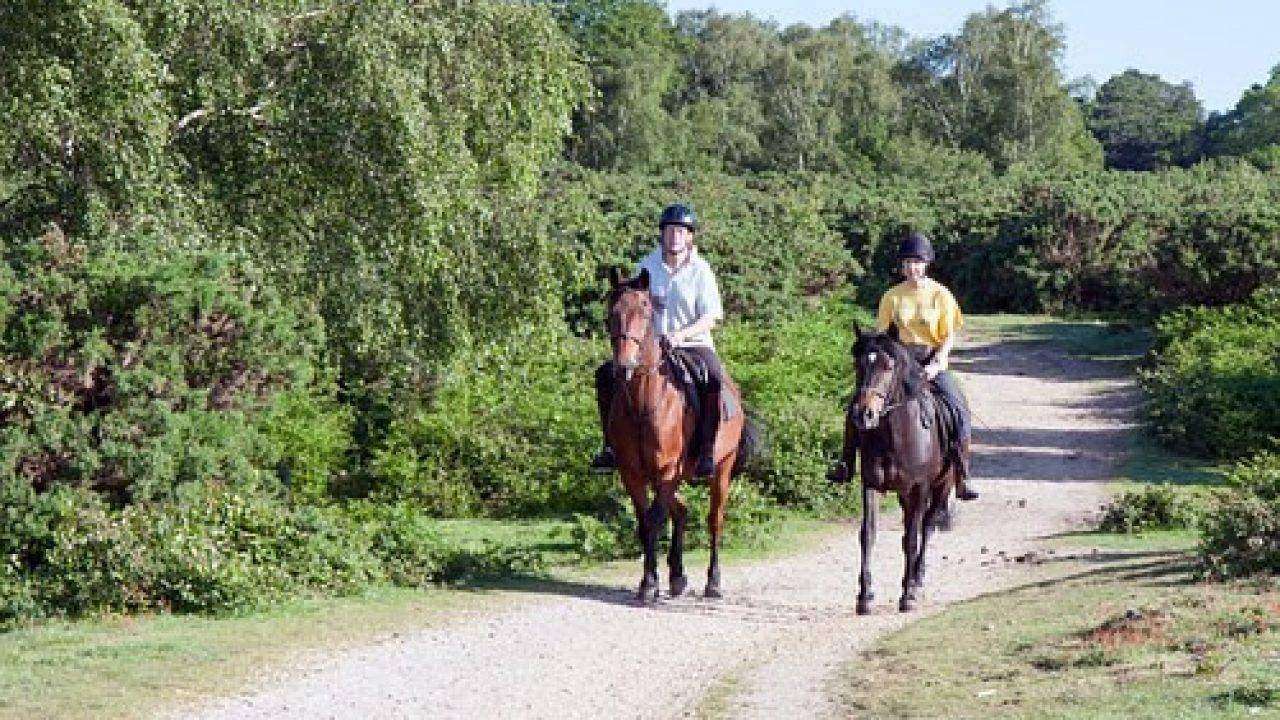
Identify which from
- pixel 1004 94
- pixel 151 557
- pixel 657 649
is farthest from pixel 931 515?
pixel 1004 94

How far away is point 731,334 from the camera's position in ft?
102

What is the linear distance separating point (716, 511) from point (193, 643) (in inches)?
201

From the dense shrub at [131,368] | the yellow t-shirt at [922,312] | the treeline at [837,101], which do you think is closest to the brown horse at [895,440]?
the yellow t-shirt at [922,312]

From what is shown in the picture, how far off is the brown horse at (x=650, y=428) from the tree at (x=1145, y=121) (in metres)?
96.1

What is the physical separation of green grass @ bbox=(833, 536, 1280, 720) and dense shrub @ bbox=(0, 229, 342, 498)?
5437 millimetres

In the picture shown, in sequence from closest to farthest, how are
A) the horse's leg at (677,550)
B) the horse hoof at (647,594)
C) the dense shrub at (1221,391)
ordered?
1. the horse hoof at (647,594)
2. the horse's leg at (677,550)
3. the dense shrub at (1221,391)

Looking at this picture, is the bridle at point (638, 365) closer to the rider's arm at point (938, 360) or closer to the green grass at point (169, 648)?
the green grass at point (169, 648)

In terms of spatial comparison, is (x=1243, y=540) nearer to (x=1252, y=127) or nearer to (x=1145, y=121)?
(x=1252, y=127)

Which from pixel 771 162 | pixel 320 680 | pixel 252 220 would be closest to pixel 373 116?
pixel 252 220

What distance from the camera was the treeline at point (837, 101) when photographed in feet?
277

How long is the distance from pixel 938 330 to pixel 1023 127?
261 feet

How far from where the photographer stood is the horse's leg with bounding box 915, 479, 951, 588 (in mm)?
14758

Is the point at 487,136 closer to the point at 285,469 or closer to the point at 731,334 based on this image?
the point at 285,469

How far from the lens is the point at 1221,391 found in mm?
26984
